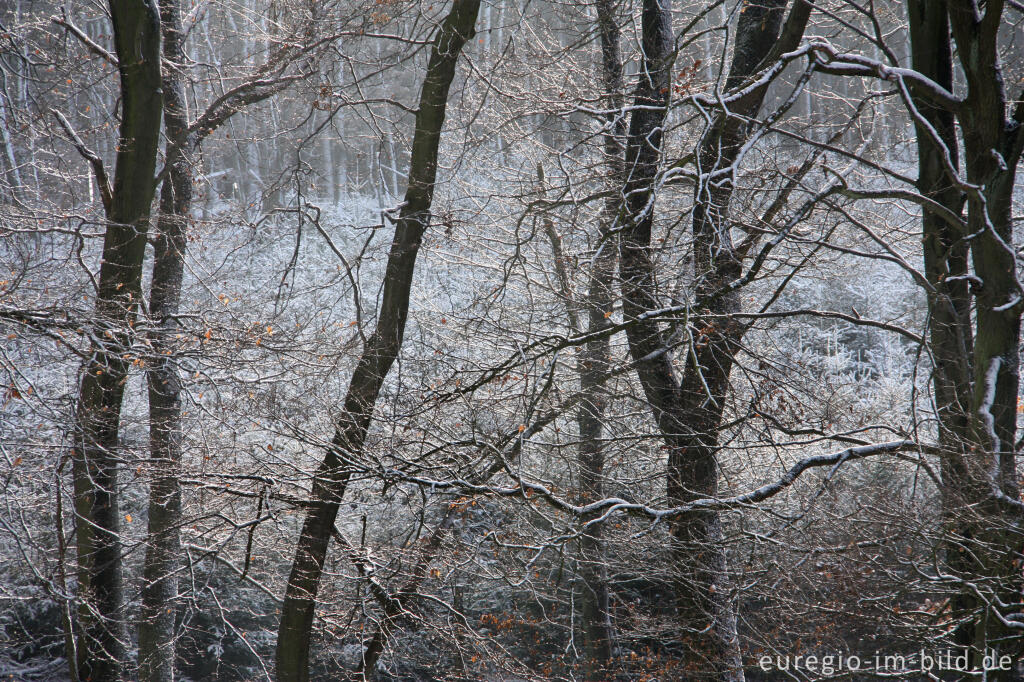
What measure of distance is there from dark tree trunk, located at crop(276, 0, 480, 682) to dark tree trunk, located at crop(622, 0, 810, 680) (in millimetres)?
2080

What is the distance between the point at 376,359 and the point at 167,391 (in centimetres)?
277

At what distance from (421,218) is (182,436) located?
344 cm

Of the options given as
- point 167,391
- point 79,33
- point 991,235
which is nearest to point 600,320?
point 991,235

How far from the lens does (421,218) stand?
7.78 m

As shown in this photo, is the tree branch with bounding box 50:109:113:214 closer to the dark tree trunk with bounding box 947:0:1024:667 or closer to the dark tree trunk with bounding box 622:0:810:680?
the dark tree trunk with bounding box 622:0:810:680

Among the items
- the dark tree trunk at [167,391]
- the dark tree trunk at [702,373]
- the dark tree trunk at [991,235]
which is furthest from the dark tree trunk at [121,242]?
the dark tree trunk at [991,235]

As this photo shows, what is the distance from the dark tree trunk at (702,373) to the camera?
5.88 metres

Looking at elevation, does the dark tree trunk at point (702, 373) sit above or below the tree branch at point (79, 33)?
below

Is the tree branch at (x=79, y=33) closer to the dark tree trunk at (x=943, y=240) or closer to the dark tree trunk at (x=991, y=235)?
the dark tree trunk at (x=943, y=240)

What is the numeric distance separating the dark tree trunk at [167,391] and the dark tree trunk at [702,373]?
4854mm

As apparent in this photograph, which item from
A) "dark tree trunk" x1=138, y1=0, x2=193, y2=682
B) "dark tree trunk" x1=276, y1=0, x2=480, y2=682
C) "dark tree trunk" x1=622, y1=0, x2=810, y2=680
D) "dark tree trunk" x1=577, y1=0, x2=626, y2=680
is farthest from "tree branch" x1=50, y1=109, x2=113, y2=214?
"dark tree trunk" x1=622, y1=0, x2=810, y2=680

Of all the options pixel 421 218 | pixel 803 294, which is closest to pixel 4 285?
pixel 421 218

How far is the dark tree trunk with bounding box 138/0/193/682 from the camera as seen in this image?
7.87 metres

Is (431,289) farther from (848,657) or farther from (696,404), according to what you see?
(848,657)
